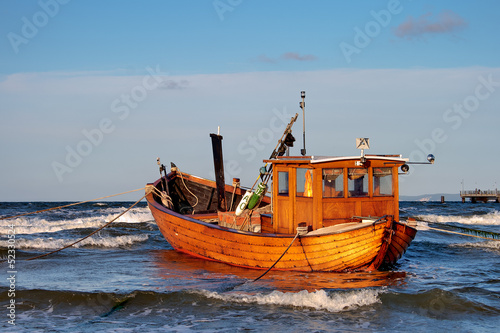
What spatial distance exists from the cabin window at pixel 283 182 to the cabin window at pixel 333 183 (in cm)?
107

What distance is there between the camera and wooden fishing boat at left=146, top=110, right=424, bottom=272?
40.2 feet

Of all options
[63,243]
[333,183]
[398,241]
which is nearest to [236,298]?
[333,183]

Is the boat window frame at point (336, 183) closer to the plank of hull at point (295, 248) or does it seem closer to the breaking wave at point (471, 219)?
the plank of hull at point (295, 248)

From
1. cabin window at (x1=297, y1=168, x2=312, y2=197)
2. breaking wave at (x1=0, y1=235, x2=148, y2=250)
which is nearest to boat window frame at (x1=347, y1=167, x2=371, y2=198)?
cabin window at (x1=297, y1=168, x2=312, y2=197)

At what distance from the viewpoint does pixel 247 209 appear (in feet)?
50.2

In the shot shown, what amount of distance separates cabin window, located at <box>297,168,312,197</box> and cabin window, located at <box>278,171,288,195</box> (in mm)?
342

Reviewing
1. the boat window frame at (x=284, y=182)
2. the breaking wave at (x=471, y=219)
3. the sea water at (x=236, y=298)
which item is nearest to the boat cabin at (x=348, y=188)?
the boat window frame at (x=284, y=182)

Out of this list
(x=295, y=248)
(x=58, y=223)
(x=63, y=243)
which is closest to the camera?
(x=295, y=248)

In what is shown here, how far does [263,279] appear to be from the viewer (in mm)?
12688

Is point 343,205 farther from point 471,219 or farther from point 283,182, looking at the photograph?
point 471,219

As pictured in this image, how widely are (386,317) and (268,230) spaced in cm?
547

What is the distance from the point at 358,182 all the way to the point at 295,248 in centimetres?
207

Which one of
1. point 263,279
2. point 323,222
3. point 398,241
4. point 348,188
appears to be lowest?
point 263,279

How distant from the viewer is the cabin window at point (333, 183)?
512 inches
